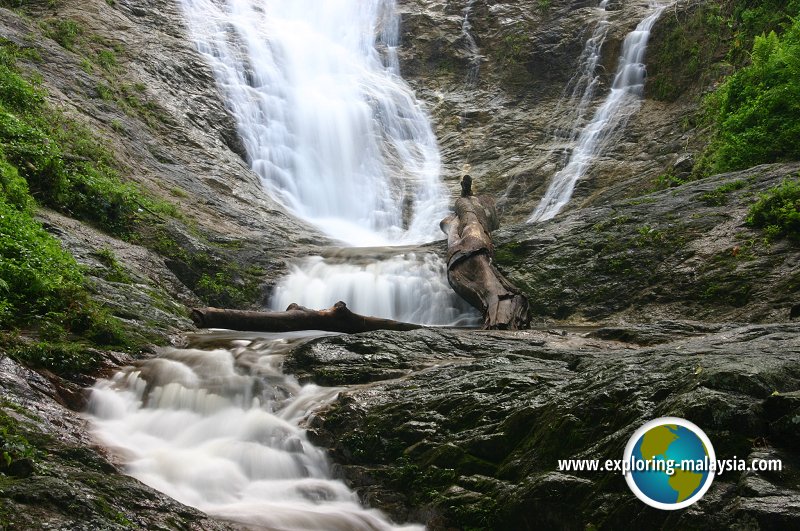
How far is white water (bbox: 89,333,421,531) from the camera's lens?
5.41 meters

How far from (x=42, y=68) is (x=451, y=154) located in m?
11.4

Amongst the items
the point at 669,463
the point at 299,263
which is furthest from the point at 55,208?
the point at 669,463

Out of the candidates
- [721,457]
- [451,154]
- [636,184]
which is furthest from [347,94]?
[721,457]

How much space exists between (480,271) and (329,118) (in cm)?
1203

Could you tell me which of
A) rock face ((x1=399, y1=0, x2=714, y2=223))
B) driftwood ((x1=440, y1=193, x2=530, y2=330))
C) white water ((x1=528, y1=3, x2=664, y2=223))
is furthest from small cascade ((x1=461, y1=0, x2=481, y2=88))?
driftwood ((x1=440, y1=193, x2=530, y2=330))

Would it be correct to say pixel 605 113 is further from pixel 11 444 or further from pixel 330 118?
pixel 11 444

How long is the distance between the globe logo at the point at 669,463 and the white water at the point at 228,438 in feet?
5.69

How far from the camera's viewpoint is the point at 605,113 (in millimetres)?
20672

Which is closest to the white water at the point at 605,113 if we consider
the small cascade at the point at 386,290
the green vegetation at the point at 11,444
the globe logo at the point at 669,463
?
the small cascade at the point at 386,290

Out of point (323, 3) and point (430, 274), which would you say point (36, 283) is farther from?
point (323, 3)

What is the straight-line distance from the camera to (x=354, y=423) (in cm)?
611

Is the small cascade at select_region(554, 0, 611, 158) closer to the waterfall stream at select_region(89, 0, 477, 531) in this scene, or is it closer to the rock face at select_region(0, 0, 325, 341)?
the waterfall stream at select_region(89, 0, 477, 531)

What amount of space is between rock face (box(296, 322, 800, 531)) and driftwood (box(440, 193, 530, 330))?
219 centimetres

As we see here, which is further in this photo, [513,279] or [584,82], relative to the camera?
[584,82]
